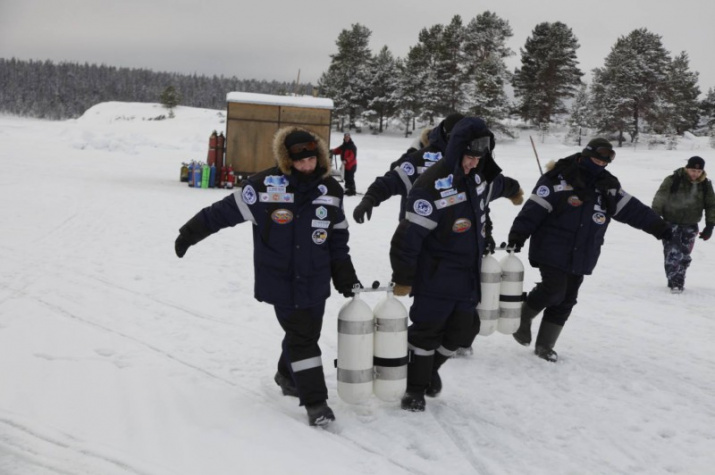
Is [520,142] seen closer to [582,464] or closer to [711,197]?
[711,197]

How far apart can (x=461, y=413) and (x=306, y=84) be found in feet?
394

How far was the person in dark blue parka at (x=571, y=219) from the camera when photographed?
536 centimetres

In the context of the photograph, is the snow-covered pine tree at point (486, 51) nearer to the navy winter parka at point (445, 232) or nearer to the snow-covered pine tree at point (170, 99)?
the snow-covered pine tree at point (170, 99)

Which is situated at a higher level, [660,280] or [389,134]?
[389,134]

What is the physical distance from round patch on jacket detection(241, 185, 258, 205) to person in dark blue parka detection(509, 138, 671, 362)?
8.12ft

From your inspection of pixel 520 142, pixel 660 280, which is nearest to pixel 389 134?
pixel 520 142

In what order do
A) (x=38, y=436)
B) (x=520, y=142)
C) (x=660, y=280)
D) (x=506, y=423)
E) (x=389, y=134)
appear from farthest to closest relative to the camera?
(x=389, y=134) → (x=520, y=142) → (x=660, y=280) → (x=506, y=423) → (x=38, y=436)

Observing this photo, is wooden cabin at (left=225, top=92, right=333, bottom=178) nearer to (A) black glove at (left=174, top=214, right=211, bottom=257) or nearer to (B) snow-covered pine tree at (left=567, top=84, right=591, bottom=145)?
(A) black glove at (left=174, top=214, right=211, bottom=257)

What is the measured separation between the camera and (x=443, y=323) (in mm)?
4383

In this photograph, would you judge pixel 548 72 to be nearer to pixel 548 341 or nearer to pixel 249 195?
pixel 548 341

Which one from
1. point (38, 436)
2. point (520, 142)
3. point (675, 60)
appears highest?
point (675, 60)

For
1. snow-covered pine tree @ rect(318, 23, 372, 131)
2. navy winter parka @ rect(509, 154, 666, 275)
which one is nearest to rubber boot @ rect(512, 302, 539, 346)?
navy winter parka @ rect(509, 154, 666, 275)

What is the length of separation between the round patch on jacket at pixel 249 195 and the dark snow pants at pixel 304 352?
2.42 ft

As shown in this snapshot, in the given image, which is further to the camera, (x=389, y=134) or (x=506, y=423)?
(x=389, y=134)
